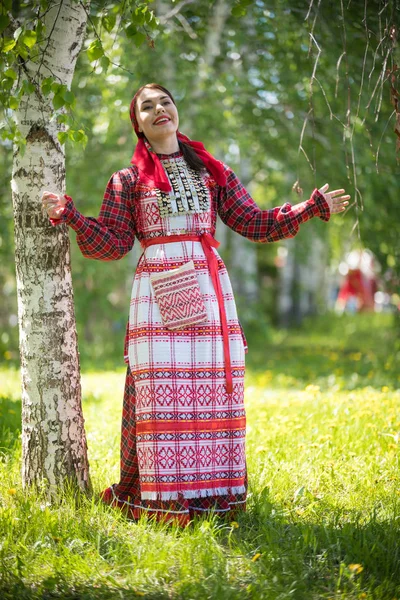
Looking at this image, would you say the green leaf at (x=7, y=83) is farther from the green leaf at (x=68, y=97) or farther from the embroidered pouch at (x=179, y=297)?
the embroidered pouch at (x=179, y=297)

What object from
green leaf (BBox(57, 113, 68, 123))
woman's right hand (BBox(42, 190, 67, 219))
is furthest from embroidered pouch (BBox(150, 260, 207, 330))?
green leaf (BBox(57, 113, 68, 123))

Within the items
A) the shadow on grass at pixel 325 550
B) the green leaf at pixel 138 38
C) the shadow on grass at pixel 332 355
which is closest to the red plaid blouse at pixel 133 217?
the green leaf at pixel 138 38

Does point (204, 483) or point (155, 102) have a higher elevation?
point (155, 102)

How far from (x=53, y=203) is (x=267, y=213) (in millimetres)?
1034

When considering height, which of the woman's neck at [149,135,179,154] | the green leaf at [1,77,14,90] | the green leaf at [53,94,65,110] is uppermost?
the green leaf at [1,77,14,90]

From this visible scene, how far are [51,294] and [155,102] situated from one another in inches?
40.3

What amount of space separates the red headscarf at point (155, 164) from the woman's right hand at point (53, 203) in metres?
0.44

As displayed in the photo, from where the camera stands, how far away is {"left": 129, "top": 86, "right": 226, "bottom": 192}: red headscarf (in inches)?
133

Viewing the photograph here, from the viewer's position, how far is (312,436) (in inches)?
182

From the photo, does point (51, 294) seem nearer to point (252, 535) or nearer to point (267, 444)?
point (252, 535)

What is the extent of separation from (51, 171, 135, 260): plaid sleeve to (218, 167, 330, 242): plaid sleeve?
1.62ft

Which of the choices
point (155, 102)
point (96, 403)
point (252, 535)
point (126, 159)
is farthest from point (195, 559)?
point (126, 159)

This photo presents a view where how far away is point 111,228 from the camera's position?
134 inches

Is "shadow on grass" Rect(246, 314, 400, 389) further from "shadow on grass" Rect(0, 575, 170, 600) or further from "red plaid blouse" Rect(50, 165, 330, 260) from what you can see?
"shadow on grass" Rect(0, 575, 170, 600)
